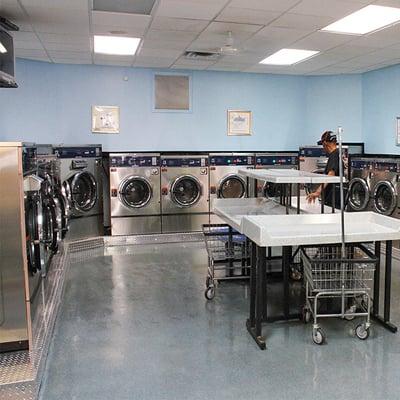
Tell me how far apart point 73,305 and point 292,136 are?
599 centimetres

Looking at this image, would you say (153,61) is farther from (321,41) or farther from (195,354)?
(195,354)

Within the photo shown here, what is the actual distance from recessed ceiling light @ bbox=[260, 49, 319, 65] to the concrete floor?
3.82 meters

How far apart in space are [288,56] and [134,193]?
353 cm

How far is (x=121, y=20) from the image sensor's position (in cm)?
509

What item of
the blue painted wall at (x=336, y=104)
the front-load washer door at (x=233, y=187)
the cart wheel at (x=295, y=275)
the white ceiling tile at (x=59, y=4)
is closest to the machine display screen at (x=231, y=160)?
the front-load washer door at (x=233, y=187)

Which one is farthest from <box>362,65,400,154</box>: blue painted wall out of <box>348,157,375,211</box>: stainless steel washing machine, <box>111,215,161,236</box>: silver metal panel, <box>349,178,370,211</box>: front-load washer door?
<box>111,215,161,236</box>: silver metal panel

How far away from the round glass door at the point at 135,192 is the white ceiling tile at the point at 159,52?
206cm

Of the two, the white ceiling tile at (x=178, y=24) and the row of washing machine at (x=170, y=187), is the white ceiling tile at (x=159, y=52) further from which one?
the row of washing machine at (x=170, y=187)

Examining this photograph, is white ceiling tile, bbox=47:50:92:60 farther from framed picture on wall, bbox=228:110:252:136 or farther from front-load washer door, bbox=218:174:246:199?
front-load washer door, bbox=218:174:246:199

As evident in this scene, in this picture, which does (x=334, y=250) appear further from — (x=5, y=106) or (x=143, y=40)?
(x=5, y=106)

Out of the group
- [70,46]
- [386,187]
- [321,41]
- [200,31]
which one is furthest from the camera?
[386,187]

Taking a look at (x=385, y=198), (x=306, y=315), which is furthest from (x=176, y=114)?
(x=306, y=315)

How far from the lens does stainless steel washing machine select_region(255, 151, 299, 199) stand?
8188 mm

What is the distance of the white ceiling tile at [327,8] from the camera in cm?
448
